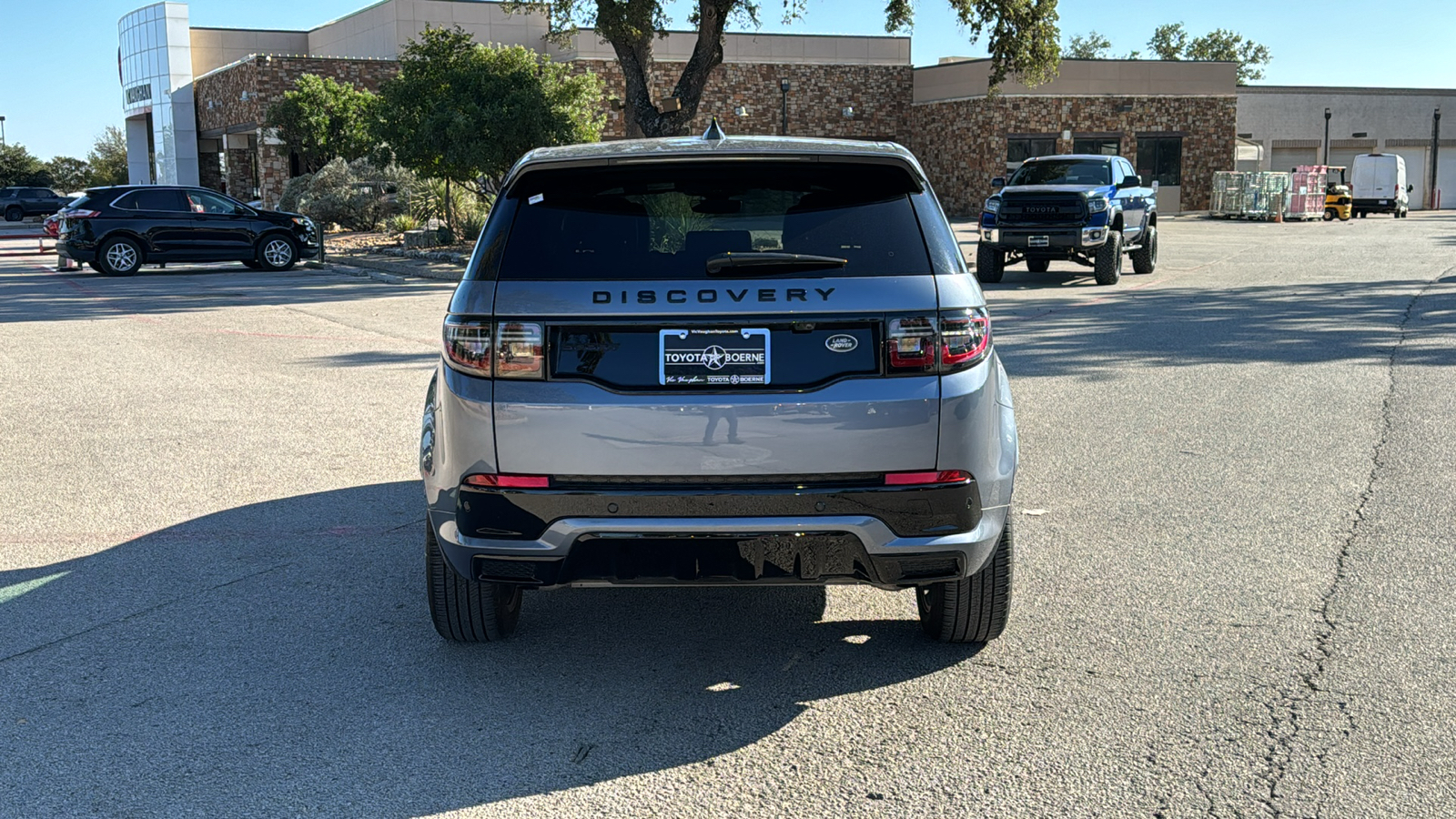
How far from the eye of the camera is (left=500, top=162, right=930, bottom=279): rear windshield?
3.99m

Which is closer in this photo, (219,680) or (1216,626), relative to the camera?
(219,680)

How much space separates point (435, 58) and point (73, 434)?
18275mm

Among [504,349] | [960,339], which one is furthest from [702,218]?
[960,339]

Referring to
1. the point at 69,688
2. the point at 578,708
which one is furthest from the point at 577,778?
the point at 69,688

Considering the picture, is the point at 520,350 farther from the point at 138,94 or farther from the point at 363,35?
the point at 138,94

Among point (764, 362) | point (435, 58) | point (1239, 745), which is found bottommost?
point (1239, 745)

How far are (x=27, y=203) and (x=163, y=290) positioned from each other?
Answer: 4142cm

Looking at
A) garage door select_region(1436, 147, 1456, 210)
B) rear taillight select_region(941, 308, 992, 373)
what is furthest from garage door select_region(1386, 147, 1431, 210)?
rear taillight select_region(941, 308, 992, 373)

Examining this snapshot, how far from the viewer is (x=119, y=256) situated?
24.8m

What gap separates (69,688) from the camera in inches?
169

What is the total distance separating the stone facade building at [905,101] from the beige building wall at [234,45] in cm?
971

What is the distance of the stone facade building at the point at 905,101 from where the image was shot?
48.0 meters

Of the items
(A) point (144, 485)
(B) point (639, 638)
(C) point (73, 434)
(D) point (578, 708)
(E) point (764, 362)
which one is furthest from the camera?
(C) point (73, 434)

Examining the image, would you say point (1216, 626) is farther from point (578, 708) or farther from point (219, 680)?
point (219, 680)
